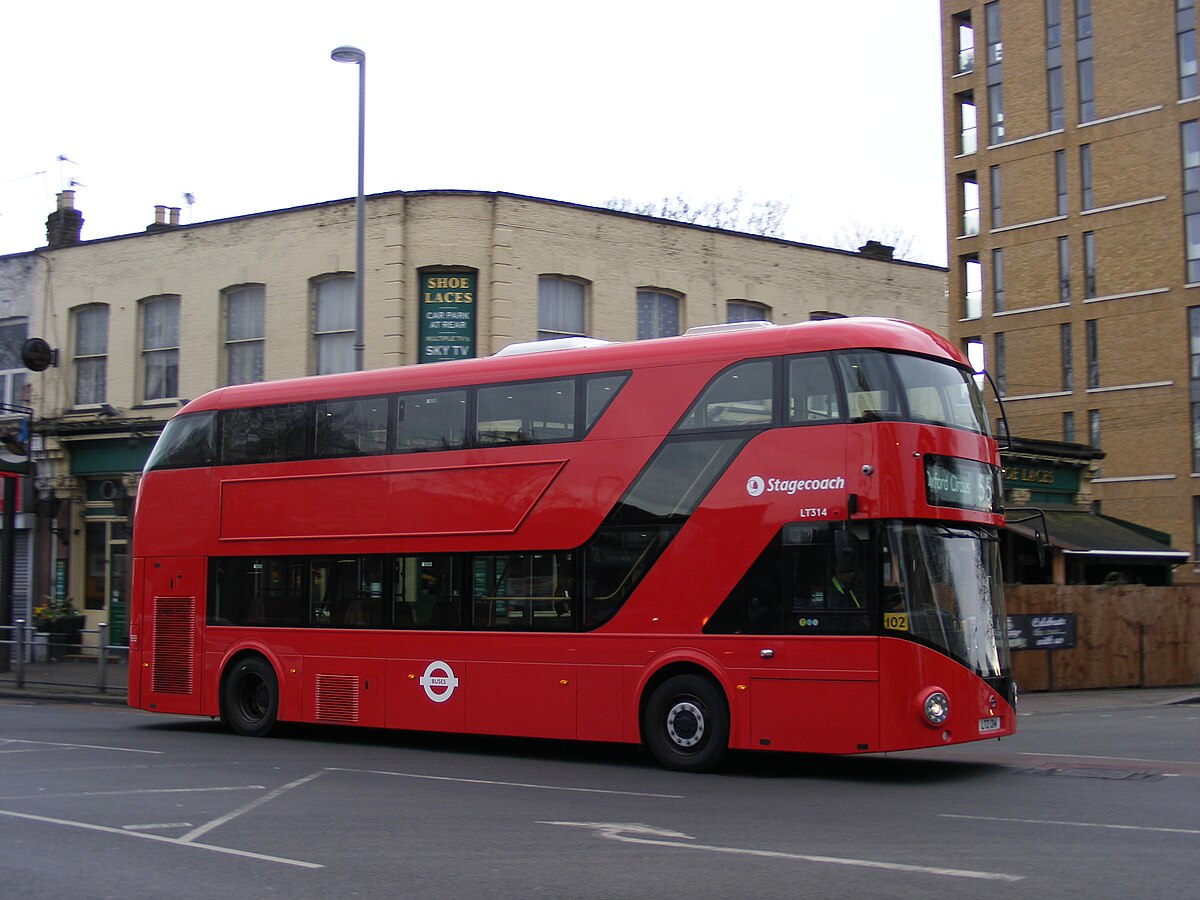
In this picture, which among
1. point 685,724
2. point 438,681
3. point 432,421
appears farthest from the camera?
point 432,421

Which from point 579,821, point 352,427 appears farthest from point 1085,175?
point 579,821

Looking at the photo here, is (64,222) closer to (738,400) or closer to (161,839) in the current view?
(738,400)

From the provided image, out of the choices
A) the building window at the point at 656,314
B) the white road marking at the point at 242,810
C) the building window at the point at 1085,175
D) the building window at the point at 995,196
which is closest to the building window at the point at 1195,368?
the building window at the point at 1085,175

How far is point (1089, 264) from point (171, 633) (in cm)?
4591

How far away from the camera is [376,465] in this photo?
15.4m

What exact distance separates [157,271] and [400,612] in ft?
52.5

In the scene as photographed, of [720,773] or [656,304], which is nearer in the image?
[720,773]

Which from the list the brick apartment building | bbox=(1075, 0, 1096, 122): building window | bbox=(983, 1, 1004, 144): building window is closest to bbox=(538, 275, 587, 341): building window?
the brick apartment building

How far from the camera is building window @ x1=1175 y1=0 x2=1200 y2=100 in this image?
169 ft

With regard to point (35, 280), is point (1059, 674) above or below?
below

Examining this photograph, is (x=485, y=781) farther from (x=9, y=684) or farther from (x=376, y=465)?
(x=9, y=684)

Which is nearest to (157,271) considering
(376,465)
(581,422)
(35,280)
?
(35,280)

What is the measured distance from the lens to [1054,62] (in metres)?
56.2

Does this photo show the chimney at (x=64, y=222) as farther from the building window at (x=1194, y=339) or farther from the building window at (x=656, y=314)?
the building window at (x=1194, y=339)
